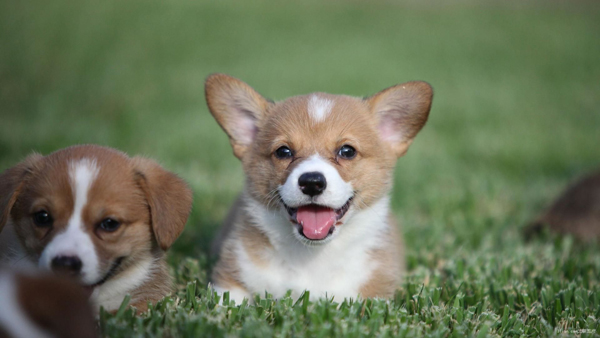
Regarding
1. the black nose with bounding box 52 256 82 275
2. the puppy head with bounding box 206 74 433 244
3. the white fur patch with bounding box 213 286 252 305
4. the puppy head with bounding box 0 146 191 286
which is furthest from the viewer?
the white fur patch with bounding box 213 286 252 305

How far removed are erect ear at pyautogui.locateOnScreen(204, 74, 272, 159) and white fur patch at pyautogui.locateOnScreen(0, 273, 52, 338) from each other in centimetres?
206

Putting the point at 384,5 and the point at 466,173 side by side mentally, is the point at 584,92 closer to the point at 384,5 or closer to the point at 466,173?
the point at 466,173

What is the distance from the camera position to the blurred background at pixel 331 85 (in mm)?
6191

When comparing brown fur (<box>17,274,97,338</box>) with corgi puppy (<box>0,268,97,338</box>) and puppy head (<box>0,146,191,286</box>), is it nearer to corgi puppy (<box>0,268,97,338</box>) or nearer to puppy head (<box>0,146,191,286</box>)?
corgi puppy (<box>0,268,97,338</box>)

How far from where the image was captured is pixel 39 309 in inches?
89.0

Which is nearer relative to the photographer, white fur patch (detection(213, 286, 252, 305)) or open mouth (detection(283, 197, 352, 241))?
open mouth (detection(283, 197, 352, 241))

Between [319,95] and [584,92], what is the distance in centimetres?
921

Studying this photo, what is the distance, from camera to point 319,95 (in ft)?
13.0

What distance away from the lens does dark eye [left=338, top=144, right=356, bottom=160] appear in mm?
3725

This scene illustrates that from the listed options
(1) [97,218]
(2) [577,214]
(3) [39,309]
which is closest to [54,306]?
(3) [39,309]

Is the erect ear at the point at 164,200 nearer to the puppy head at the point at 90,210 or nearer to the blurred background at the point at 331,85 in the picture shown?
the puppy head at the point at 90,210

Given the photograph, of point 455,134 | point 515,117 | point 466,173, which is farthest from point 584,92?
point 466,173

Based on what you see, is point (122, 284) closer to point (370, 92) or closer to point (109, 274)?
point (109, 274)

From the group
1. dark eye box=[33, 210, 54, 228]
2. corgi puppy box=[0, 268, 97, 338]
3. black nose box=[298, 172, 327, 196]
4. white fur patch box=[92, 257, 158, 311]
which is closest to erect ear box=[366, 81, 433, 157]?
black nose box=[298, 172, 327, 196]
